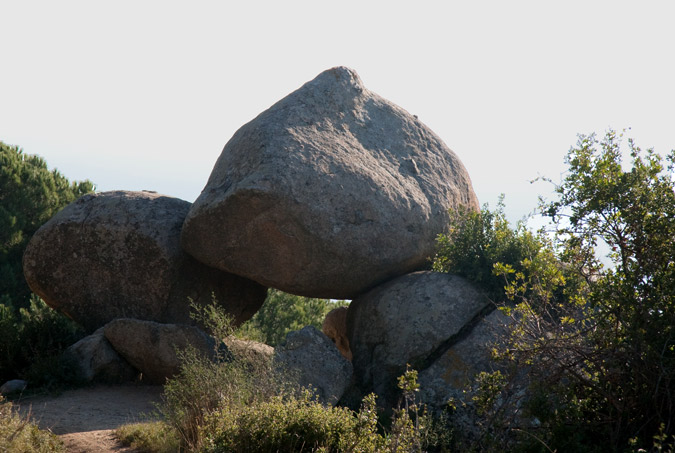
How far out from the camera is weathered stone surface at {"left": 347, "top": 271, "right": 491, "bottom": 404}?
29.2ft

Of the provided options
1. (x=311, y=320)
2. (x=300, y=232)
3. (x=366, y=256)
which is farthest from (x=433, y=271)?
(x=311, y=320)

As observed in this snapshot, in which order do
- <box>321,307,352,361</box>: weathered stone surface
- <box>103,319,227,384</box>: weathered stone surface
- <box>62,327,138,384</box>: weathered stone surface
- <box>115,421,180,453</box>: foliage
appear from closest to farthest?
Answer: <box>115,421,180,453</box>: foliage, <box>103,319,227,384</box>: weathered stone surface, <box>62,327,138,384</box>: weathered stone surface, <box>321,307,352,361</box>: weathered stone surface

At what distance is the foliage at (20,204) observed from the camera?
14797mm

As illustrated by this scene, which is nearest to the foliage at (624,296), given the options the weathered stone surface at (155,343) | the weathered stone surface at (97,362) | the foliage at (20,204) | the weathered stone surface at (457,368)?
the weathered stone surface at (457,368)

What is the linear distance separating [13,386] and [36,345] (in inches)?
34.9

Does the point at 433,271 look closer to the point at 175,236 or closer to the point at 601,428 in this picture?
the point at 175,236

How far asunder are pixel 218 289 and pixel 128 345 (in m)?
1.61

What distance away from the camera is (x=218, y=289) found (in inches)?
424

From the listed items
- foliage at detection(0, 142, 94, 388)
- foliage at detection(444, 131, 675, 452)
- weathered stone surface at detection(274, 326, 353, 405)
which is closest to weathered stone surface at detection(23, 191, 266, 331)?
foliage at detection(0, 142, 94, 388)

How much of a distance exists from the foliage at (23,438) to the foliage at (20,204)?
8073 millimetres

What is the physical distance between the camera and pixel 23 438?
20.9 ft

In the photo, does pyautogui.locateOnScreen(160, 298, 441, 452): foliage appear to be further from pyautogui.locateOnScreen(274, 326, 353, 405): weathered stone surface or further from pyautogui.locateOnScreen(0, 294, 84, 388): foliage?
pyautogui.locateOnScreen(0, 294, 84, 388): foliage

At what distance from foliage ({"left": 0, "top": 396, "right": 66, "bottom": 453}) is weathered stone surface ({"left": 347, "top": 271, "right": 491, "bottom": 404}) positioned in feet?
13.0

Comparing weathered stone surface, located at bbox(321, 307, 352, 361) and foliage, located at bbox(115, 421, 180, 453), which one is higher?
weathered stone surface, located at bbox(321, 307, 352, 361)
